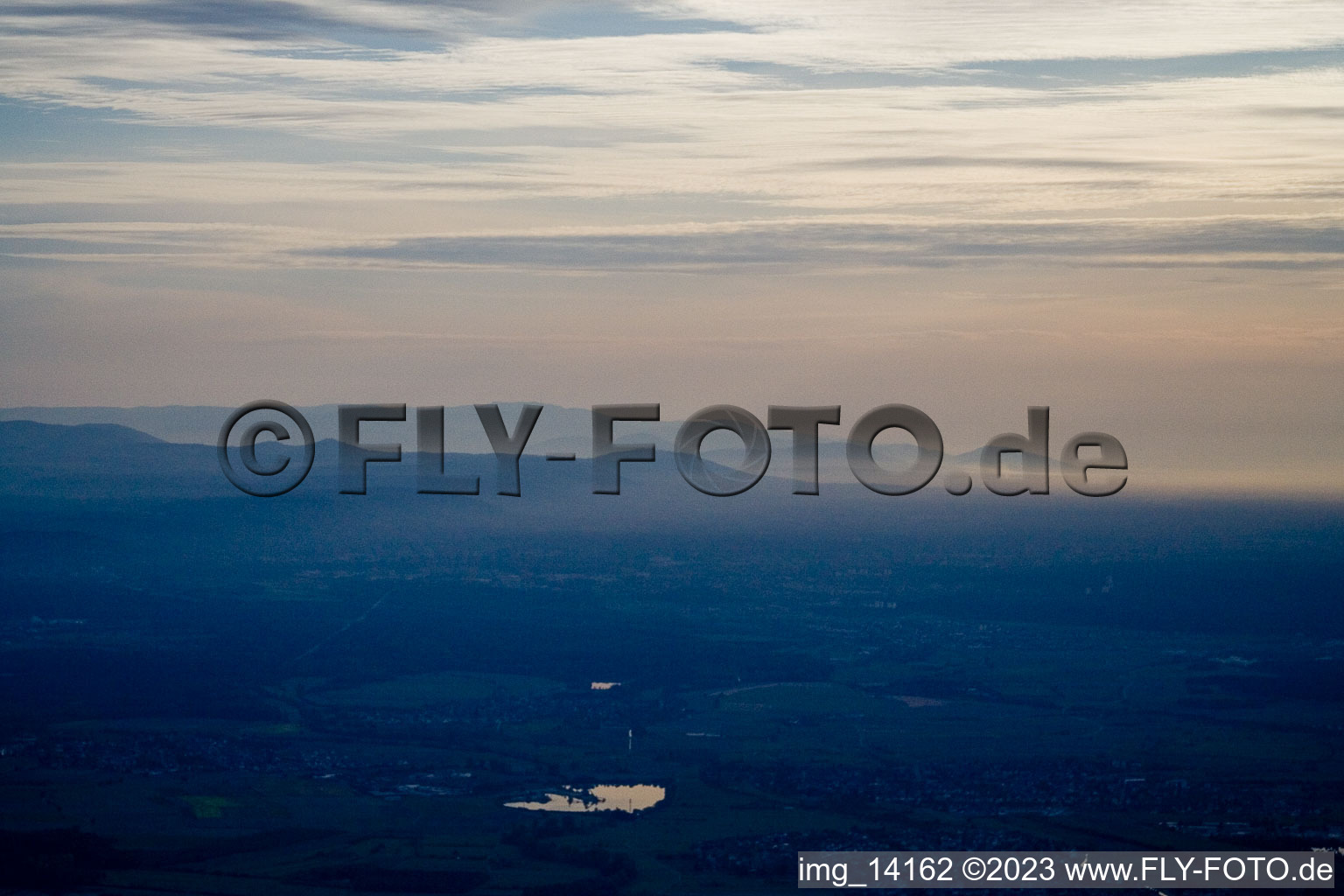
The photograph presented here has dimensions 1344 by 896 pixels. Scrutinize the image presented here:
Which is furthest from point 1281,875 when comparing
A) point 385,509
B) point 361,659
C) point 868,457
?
point 385,509

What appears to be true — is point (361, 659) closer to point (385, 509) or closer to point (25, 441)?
point (385, 509)

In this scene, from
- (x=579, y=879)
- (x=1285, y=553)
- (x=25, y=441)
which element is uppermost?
(x=25, y=441)
